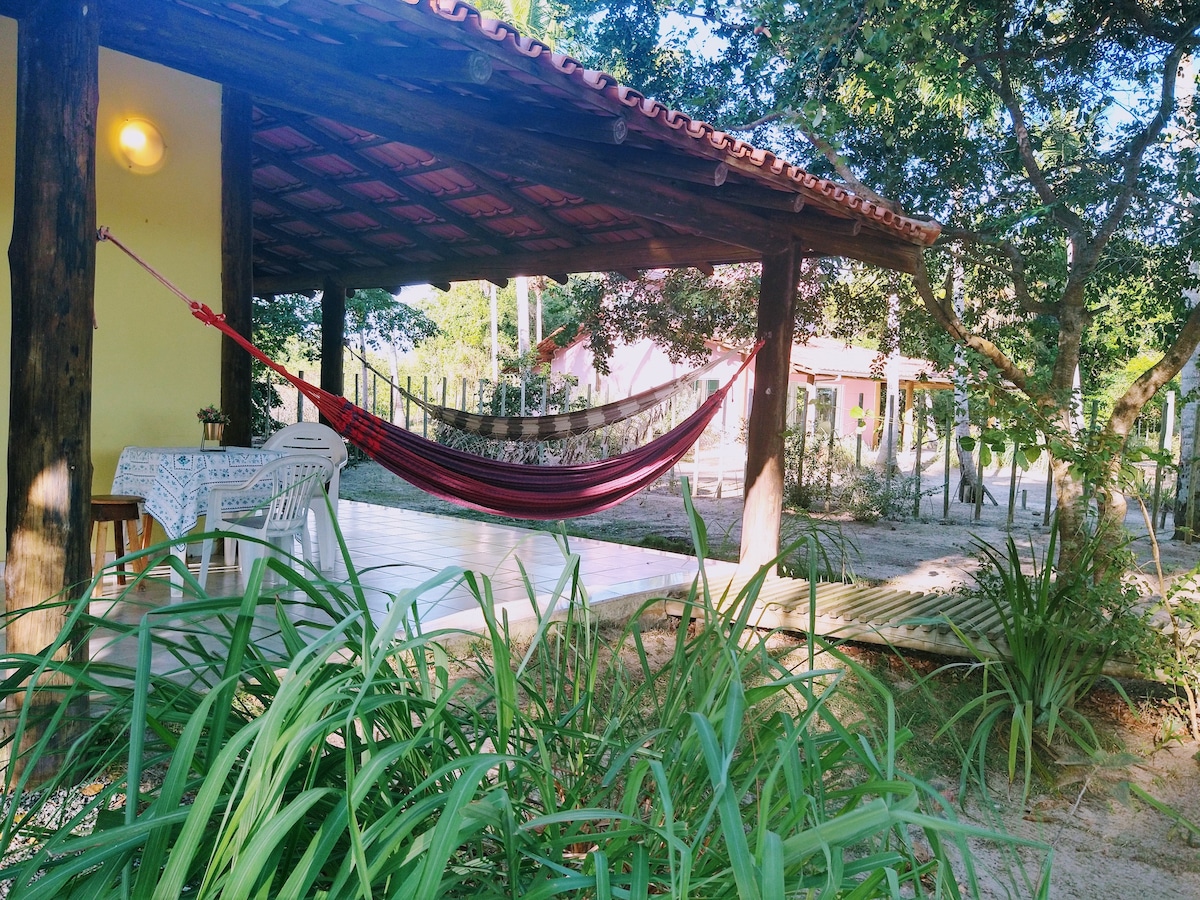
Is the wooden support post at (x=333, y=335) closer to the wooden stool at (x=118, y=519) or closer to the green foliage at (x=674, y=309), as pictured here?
the green foliage at (x=674, y=309)

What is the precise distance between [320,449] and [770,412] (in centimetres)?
207

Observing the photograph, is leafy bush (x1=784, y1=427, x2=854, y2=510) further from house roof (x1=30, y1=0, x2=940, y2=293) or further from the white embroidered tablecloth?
the white embroidered tablecloth

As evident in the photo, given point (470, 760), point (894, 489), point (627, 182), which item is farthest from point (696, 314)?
point (470, 760)

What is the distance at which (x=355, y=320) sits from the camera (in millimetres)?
10898

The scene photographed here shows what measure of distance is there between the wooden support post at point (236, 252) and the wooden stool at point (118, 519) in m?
0.77

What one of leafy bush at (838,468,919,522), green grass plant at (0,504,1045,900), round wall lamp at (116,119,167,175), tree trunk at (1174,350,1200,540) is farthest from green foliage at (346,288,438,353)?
green grass plant at (0,504,1045,900)

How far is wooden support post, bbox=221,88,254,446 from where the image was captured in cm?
416

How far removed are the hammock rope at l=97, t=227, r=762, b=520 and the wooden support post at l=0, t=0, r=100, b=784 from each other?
5.37ft

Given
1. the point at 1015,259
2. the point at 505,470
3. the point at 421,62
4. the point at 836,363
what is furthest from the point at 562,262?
the point at 836,363

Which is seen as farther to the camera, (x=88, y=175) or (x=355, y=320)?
(x=355, y=320)

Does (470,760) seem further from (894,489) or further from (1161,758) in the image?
(894,489)

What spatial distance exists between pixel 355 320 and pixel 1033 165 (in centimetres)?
822

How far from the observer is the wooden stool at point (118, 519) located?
3186 mm

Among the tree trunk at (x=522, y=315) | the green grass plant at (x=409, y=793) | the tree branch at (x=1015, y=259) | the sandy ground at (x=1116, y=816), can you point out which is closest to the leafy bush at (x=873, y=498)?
the sandy ground at (x=1116, y=816)
